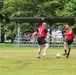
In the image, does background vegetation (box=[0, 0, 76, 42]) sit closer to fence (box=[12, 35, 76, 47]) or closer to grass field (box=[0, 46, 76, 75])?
fence (box=[12, 35, 76, 47])

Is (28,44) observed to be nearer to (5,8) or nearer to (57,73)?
(5,8)

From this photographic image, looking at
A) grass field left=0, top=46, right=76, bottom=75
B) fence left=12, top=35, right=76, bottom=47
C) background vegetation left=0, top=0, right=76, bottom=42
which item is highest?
background vegetation left=0, top=0, right=76, bottom=42

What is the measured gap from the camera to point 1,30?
47312 mm

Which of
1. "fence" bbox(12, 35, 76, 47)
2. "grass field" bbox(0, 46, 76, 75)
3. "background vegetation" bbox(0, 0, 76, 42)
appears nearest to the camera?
"grass field" bbox(0, 46, 76, 75)

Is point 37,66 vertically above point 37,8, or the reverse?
point 37,8

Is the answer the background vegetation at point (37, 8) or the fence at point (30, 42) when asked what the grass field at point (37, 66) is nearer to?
the fence at point (30, 42)

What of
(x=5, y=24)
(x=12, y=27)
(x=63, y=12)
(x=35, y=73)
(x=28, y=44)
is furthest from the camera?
(x=5, y=24)

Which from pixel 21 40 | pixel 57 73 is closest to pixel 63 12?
pixel 21 40

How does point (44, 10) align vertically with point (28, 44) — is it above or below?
above

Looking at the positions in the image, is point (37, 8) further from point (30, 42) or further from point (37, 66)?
point (37, 66)

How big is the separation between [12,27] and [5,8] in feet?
12.7

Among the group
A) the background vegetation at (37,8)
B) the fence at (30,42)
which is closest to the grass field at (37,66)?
the fence at (30,42)

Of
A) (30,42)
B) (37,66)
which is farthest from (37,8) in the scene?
(37,66)

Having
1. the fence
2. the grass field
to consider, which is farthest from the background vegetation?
the grass field
